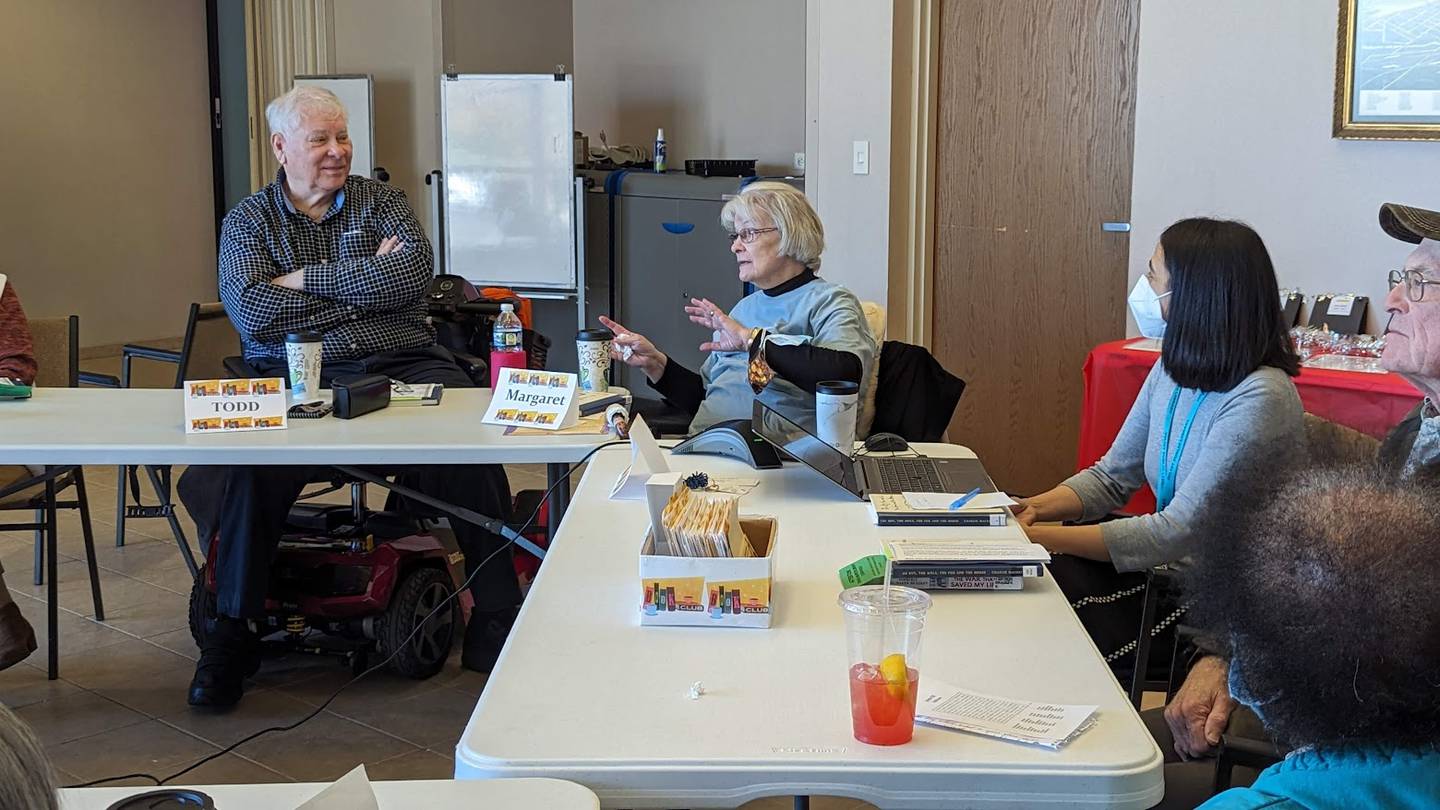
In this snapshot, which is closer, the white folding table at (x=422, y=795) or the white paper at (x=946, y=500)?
the white folding table at (x=422, y=795)

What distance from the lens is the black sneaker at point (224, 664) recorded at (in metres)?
3.11

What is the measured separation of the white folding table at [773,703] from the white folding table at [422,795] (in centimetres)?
6

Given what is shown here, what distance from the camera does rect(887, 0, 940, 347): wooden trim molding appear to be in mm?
4883

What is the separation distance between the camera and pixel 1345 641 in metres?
1.02

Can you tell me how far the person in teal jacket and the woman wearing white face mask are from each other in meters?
1.14

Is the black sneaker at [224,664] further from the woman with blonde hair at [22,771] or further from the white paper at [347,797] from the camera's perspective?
the woman with blonde hair at [22,771]

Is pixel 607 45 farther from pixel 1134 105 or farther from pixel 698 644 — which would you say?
pixel 698 644

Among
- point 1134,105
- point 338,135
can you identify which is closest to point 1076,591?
point 338,135

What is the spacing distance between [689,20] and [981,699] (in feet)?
18.6

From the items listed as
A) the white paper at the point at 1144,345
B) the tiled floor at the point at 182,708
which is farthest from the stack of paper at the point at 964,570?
the white paper at the point at 1144,345

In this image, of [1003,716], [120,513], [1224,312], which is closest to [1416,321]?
[1224,312]

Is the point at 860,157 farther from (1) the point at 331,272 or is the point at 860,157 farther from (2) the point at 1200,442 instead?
(2) the point at 1200,442

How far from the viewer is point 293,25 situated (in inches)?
Answer: 251

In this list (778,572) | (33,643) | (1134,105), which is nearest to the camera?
(778,572)
